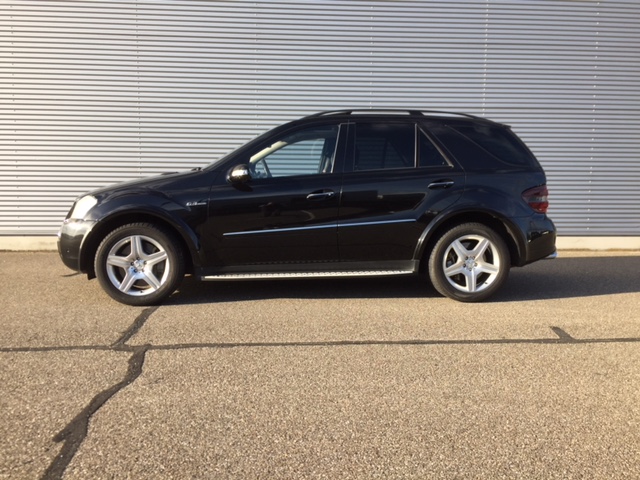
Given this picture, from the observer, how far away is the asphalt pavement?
8.83 feet

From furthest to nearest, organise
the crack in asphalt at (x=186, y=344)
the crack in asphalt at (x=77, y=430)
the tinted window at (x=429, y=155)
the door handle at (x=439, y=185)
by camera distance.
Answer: the tinted window at (x=429, y=155), the door handle at (x=439, y=185), the crack in asphalt at (x=186, y=344), the crack in asphalt at (x=77, y=430)

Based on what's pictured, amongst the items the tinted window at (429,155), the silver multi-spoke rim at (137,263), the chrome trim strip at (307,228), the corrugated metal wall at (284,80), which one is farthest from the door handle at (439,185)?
the corrugated metal wall at (284,80)

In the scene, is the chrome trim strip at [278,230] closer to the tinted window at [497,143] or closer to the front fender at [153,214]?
the front fender at [153,214]

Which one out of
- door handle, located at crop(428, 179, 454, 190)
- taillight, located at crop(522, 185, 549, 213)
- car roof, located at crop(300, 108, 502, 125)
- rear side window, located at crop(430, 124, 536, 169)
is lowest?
taillight, located at crop(522, 185, 549, 213)

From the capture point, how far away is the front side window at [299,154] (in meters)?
5.45

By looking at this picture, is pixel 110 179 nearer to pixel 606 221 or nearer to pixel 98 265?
pixel 98 265

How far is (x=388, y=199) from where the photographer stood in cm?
545

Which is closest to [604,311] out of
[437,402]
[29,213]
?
[437,402]

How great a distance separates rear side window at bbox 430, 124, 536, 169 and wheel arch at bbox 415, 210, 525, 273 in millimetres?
498

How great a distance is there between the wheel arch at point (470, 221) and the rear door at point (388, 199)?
0.08m

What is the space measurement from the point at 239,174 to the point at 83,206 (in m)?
1.54

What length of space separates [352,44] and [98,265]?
5.59 metres

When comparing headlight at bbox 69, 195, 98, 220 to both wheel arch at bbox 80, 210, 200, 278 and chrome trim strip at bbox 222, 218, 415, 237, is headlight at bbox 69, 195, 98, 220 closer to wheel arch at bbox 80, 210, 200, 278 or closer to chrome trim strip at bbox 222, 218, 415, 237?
wheel arch at bbox 80, 210, 200, 278

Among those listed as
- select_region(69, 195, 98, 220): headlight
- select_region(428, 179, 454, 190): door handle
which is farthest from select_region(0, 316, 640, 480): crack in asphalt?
select_region(428, 179, 454, 190): door handle
